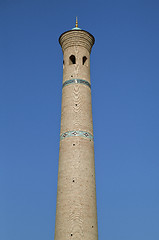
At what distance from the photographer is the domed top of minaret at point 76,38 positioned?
56.1 feet

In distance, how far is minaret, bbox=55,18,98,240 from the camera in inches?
494

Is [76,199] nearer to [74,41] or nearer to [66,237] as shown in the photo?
[66,237]

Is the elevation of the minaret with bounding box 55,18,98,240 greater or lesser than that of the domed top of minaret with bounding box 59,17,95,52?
lesser

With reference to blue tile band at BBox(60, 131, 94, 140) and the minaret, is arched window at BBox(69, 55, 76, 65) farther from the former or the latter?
blue tile band at BBox(60, 131, 94, 140)

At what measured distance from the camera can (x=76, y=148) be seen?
14.1 m

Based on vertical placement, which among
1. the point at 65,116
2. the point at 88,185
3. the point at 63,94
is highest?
the point at 63,94

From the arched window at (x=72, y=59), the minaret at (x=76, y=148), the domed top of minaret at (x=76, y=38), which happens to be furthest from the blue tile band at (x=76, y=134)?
the domed top of minaret at (x=76, y=38)

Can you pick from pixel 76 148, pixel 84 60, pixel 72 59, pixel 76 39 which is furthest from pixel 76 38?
pixel 76 148

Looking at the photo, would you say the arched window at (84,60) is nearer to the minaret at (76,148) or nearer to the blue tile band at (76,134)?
the minaret at (76,148)

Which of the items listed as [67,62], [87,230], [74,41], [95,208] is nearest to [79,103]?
[67,62]

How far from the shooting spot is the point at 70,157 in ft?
45.6

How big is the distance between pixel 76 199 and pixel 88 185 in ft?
3.12

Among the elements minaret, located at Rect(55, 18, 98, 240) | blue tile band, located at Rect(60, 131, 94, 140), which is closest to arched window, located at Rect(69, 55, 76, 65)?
minaret, located at Rect(55, 18, 98, 240)

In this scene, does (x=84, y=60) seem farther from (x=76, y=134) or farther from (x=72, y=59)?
(x=76, y=134)
